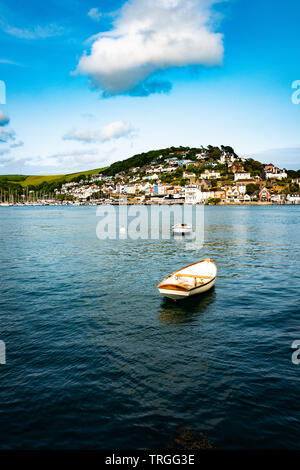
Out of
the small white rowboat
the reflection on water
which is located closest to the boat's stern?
the small white rowboat

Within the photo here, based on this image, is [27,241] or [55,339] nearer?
[55,339]

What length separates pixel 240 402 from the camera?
11508 millimetres

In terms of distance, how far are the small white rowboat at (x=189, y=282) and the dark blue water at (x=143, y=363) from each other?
97 cm

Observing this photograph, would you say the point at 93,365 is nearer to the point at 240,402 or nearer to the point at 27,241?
the point at 240,402

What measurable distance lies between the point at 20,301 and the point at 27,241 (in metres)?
36.4

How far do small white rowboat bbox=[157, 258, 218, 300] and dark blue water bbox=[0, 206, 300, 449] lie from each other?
97cm

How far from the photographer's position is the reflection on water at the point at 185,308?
771 inches

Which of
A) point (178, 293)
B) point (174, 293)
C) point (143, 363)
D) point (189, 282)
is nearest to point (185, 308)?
point (178, 293)

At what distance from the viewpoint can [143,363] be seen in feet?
46.3

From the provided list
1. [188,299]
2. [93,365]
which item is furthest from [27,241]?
[93,365]

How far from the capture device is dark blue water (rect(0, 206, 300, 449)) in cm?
1027

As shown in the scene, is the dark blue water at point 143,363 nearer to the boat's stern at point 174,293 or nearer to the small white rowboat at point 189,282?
the boat's stern at point 174,293

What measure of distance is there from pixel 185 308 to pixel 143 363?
809 centimetres

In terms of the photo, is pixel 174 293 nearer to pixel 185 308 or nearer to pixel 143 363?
pixel 185 308
